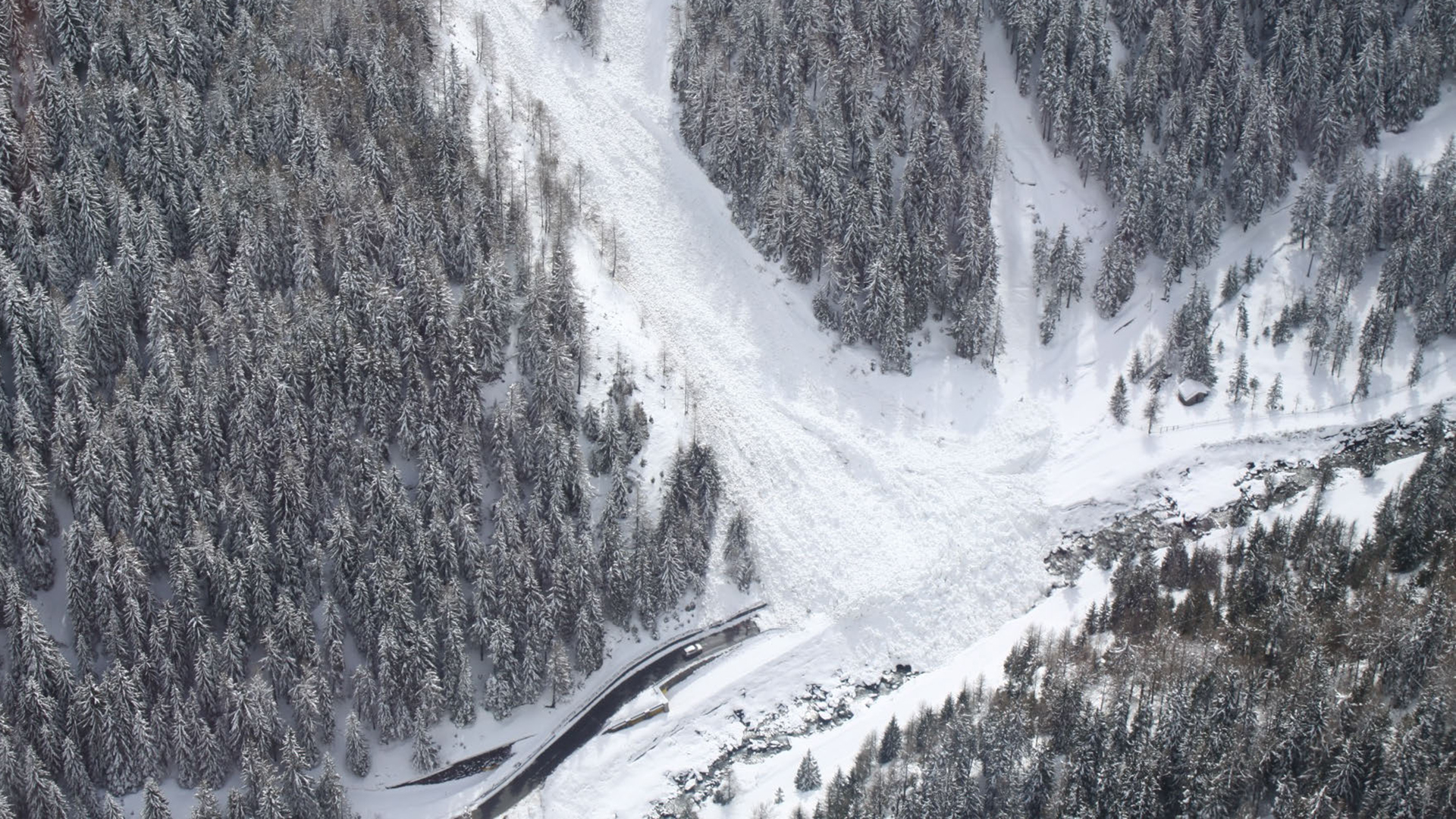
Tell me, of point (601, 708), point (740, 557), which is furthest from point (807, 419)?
point (601, 708)

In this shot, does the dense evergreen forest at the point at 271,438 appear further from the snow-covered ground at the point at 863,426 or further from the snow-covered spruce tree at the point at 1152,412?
the snow-covered spruce tree at the point at 1152,412

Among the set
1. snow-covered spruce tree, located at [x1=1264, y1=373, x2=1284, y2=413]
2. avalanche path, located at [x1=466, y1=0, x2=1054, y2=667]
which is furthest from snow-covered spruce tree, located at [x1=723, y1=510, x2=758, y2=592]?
snow-covered spruce tree, located at [x1=1264, y1=373, x2=1284, y2=413]

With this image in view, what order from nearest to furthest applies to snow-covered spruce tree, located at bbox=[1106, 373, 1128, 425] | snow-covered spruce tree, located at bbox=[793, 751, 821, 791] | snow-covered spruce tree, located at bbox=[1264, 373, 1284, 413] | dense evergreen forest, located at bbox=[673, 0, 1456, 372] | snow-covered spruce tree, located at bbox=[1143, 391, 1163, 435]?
snow-covered spruce tree, located at bbox=[793, 751, 821, 791]
snow-covered spruce tree, located at bbox=[1264, 373, 1284, 413]
snow-covered spruce tree, located at bbox=[1143, 391, 1163, 435]
snow-covered spruce tree, located at bbox=[1106, 373, 1128, 425]
dense evergreen forest, located at bbox=[673, 0, 1456, 372]

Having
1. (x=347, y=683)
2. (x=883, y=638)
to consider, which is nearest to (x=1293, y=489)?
(x=883, y=638)

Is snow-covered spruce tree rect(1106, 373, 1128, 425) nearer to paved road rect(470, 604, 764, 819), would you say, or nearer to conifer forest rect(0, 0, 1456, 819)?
conifer forest rect(0, 0, 1456, 819)

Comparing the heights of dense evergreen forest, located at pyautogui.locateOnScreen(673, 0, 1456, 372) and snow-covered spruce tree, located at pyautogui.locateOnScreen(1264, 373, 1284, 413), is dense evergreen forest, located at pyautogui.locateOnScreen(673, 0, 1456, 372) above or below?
above

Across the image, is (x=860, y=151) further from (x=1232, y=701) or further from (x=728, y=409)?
(x=1232, y=701)

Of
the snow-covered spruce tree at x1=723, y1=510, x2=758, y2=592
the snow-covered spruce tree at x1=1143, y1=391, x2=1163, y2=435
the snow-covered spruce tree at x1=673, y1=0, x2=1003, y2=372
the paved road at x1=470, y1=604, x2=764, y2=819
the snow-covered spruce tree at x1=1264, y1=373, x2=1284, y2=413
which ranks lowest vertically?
the paved road at x1=470, y1=604, x2=764, y2=819
